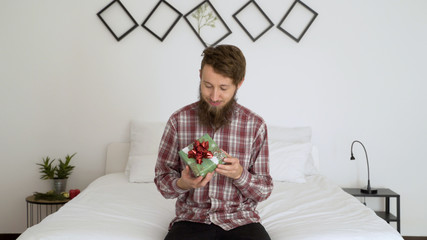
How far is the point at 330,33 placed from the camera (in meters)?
3.47

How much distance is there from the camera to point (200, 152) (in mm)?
1585

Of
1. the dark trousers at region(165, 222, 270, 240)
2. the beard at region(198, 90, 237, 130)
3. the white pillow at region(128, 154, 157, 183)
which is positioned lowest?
→ the dark trousers at region(165, 222, 270, 240)

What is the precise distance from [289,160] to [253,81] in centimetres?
73

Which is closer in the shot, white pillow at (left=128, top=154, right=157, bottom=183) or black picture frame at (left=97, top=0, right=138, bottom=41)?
white pillow at (left=128, top=154, right=157, bottom=183)

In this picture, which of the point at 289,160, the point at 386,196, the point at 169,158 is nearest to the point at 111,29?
the point at 289,160

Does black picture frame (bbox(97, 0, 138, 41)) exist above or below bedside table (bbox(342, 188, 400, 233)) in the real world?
above

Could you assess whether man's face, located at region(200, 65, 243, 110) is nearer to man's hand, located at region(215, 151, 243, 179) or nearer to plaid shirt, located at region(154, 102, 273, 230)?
plaid shirt, located at region(154, 102, 273, 230)

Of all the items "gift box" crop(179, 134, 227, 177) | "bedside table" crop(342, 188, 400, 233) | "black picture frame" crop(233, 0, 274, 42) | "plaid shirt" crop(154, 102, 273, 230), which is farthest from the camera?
"black picture frame" crop(233, 0, 274, 42)

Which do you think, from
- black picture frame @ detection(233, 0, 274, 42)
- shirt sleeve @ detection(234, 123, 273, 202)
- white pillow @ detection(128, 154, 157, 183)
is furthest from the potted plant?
shirt sleeve @ detection(234, 123, 273, 202)

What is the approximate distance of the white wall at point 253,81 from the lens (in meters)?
3.46

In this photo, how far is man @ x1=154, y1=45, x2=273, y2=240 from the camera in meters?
1.72

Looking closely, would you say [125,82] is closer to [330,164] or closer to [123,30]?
[123,30]

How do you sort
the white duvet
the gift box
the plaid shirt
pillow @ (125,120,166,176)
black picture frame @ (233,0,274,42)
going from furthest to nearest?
1. black picture frame @ (233,0,274,42)
2. pillow @ (125,120,166,176)
3. the white duvet
4. the plaid shirt
5. the gift box

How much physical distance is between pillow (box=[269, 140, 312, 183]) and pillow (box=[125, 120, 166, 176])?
0.86 metres
